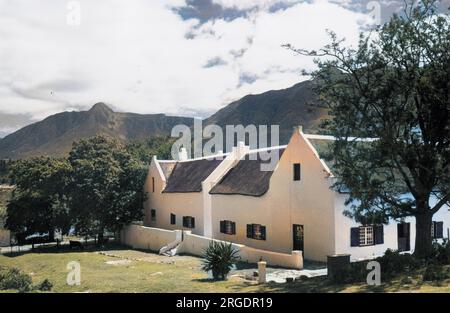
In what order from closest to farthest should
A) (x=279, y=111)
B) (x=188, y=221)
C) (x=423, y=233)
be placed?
(x=423, y=233)
(x=188, y=221)
(x=279, y=111)

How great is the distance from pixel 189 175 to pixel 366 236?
19119 millimetres

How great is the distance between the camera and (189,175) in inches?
1656

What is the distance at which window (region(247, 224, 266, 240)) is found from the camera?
31669 millimetres

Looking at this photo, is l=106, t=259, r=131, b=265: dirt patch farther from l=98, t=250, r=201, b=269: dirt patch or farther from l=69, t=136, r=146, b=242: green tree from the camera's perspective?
l=69, t=136, r=146, b=242: green tree

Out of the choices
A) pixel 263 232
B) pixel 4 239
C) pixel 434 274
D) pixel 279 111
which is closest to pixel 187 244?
pixel 263 232

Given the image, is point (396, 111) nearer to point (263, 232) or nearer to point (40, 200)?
point (263, 232)

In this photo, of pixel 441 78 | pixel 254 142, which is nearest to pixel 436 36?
pixel 441 78

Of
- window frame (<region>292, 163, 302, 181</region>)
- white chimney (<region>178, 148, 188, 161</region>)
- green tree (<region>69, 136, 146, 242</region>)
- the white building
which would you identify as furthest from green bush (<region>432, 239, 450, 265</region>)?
white chimney (<region>178, 148, 188, 161</region>)

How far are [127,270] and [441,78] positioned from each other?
18613mm

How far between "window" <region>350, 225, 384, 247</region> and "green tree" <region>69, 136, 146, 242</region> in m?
21.5

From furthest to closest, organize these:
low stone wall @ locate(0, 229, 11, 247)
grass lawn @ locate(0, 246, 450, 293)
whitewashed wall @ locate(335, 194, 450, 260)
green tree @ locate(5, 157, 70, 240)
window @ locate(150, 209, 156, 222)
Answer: low stone wall @ locate(0, 229, 11, 247) → window @ locate(150, 209, 156, 222) → green tree @ locate(5, 157, 70, 240) → whitewashed wall @ locate(335, 194, 450, 260) → grass lawn @ locate(0, 246, 450, 293)

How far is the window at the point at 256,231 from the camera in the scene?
31.7 m

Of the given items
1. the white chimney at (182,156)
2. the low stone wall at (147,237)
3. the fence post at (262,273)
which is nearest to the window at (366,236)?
the fence post at (262,273)
